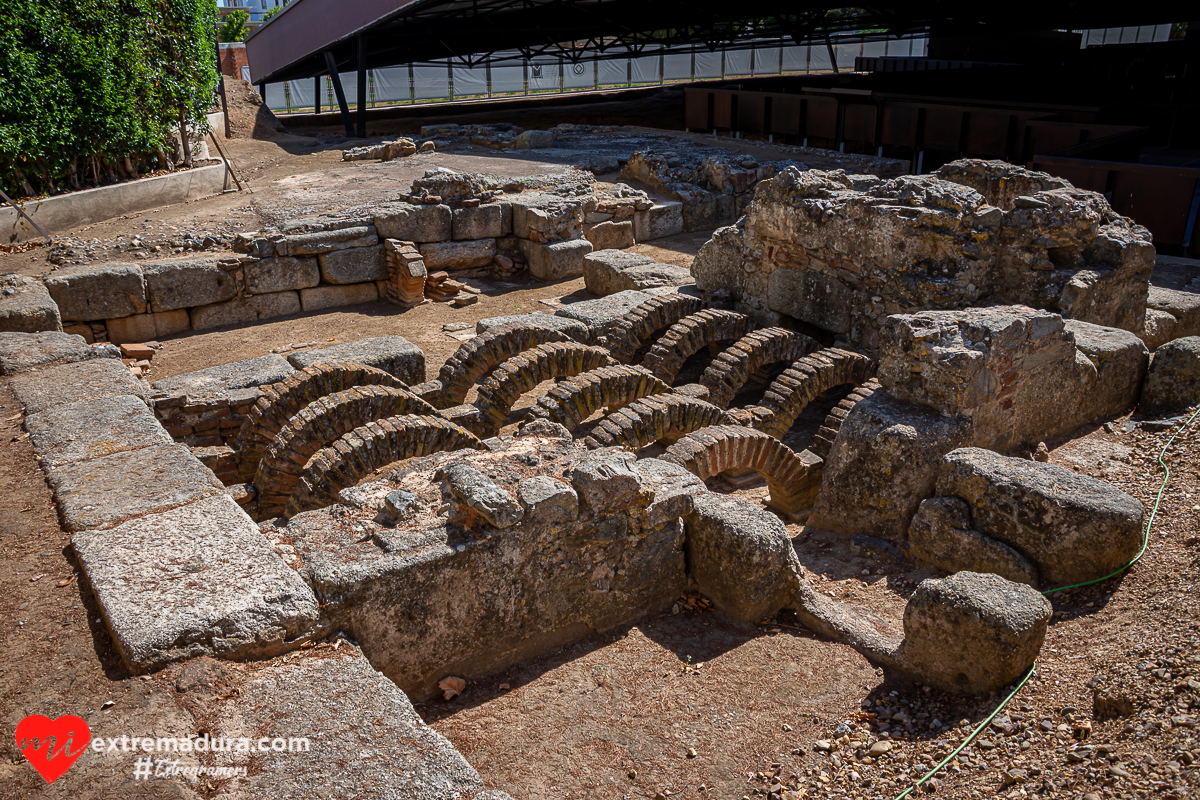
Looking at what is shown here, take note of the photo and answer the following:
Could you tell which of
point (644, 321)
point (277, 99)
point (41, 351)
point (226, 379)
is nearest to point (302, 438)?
point (226, 379)

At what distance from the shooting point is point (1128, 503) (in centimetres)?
484

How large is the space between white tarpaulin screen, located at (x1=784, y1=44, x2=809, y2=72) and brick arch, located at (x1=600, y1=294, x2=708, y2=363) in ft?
112

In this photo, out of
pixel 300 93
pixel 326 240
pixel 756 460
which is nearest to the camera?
pixel 756 460

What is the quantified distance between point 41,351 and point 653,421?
16.4 ft

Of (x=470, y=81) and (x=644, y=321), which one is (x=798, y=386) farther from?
(x=470, y=81)

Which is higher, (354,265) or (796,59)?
(796,59)

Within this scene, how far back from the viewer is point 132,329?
10.0m

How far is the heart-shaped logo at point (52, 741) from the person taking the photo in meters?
2.72

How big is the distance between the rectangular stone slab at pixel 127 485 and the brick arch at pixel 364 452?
98 cm

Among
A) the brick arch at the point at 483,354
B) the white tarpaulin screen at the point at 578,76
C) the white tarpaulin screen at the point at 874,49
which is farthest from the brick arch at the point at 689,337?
the white tarpaulin screen at the point at 874,49

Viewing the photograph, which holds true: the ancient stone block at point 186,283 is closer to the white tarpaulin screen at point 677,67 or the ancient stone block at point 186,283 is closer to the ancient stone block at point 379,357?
the ancient stone block at point 379,357

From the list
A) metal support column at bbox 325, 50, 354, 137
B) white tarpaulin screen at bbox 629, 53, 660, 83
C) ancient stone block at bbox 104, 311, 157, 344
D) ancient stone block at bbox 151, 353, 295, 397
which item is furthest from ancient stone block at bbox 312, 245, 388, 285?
white tarpaulin screen at bbox 629, 53, 660, 83

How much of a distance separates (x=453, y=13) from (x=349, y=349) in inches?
654

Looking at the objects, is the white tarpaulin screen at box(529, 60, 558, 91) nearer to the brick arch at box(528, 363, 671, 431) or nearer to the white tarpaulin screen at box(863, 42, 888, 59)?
the white tarpaulin screen at box(863, 42, 888, 59)
